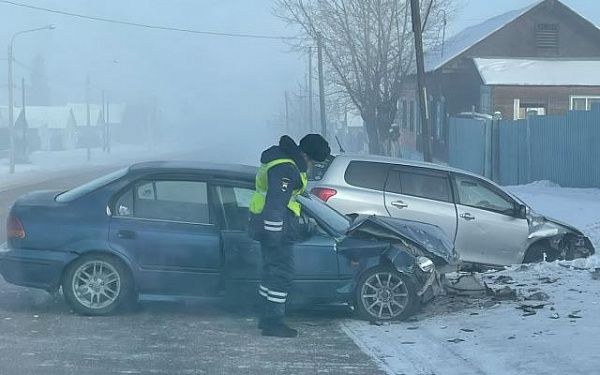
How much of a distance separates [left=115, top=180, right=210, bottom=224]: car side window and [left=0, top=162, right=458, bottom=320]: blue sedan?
0.01 meters

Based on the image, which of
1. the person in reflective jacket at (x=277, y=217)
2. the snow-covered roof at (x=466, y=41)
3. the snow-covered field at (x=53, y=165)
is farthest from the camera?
the snow-covered field at (x=53, y=165)

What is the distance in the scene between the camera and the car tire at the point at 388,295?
368 inches

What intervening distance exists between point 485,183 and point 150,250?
5142 millimetres

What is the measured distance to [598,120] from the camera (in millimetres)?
22062

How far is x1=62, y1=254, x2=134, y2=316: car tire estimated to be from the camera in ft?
30.6

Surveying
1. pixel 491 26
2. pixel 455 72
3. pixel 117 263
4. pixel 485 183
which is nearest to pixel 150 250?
pixel 117 263

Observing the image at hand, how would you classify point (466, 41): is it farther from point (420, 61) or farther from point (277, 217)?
point (277, 217)

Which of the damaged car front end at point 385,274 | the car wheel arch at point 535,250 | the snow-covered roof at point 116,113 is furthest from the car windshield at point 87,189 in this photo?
the snow-covered roof at point 116,113

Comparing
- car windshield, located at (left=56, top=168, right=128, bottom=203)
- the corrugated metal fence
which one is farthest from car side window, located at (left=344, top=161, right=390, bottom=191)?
the corrugated metal fence

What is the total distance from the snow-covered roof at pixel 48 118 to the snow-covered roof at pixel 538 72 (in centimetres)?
7544

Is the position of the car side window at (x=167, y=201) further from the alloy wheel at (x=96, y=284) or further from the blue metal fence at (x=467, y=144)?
the blue metal fence at (x=467, y=144)

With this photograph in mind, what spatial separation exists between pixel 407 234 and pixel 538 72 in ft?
96.6

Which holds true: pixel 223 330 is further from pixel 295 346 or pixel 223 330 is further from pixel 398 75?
pixel 398 75

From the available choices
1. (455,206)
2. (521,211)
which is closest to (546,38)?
(521,211)
